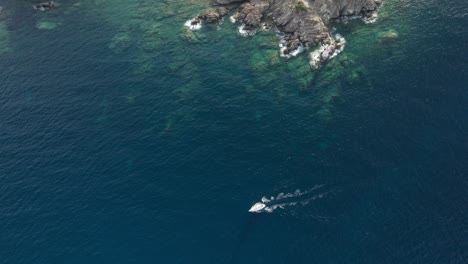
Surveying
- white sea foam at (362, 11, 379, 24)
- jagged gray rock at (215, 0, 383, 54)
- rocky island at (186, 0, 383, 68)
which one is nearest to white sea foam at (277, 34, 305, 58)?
rocky island at (186, 0, 383, 68)

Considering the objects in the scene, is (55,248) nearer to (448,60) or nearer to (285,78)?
(285,78)

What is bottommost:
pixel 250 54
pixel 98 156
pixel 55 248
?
pixel 55 248

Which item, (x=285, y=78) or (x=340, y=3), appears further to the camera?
(x=340, y=3)

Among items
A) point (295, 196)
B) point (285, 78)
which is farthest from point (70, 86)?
point (295, 196)

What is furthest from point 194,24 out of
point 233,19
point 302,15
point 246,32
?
point 302,15

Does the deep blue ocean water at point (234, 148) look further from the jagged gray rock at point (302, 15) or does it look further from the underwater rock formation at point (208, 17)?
the jagged gray rock at point (302, 15)

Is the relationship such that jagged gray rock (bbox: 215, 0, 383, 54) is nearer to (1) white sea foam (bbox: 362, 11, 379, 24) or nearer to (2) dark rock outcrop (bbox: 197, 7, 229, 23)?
(1) white sea foam (bbox: 362, 11, 379, 24)

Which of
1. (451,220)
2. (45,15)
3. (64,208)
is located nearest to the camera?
(451,220)
